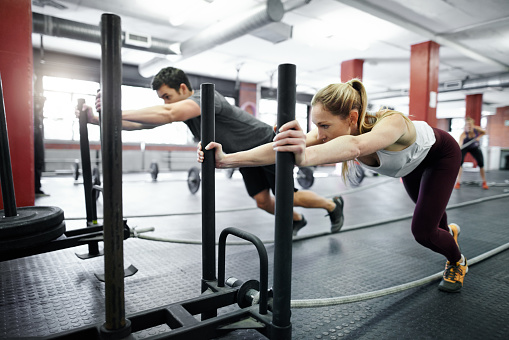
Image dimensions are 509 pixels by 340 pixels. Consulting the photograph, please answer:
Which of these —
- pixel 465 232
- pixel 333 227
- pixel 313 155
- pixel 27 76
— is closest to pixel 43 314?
pixel 313 155

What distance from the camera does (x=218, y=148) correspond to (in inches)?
46.1

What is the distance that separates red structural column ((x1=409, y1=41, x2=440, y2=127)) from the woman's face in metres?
5.64

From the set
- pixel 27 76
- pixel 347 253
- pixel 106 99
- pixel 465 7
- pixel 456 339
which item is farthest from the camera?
pixel 465 7

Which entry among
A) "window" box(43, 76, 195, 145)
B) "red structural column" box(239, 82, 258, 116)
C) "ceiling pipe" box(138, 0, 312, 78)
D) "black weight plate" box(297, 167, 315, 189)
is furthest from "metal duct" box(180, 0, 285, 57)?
"red structural column" box(239, 82, 258, 116)

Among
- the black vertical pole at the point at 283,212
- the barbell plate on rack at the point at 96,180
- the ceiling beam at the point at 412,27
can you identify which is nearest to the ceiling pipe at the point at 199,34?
the ceiling beam at the point at 412,27

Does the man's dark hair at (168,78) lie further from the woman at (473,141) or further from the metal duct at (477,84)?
the metal duct at (477,84)

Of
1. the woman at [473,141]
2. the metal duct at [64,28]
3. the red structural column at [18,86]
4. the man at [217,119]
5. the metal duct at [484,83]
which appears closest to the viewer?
the man at [217,119]

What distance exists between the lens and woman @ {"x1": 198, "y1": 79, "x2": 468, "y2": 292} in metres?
0.92

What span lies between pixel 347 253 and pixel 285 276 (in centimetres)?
130

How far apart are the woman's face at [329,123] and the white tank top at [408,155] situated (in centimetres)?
16

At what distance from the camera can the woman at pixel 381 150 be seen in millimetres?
923

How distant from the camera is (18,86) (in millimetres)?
2178

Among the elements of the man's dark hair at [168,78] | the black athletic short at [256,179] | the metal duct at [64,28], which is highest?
the metal duct at [64,28]

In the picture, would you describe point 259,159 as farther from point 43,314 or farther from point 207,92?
point 43,314
